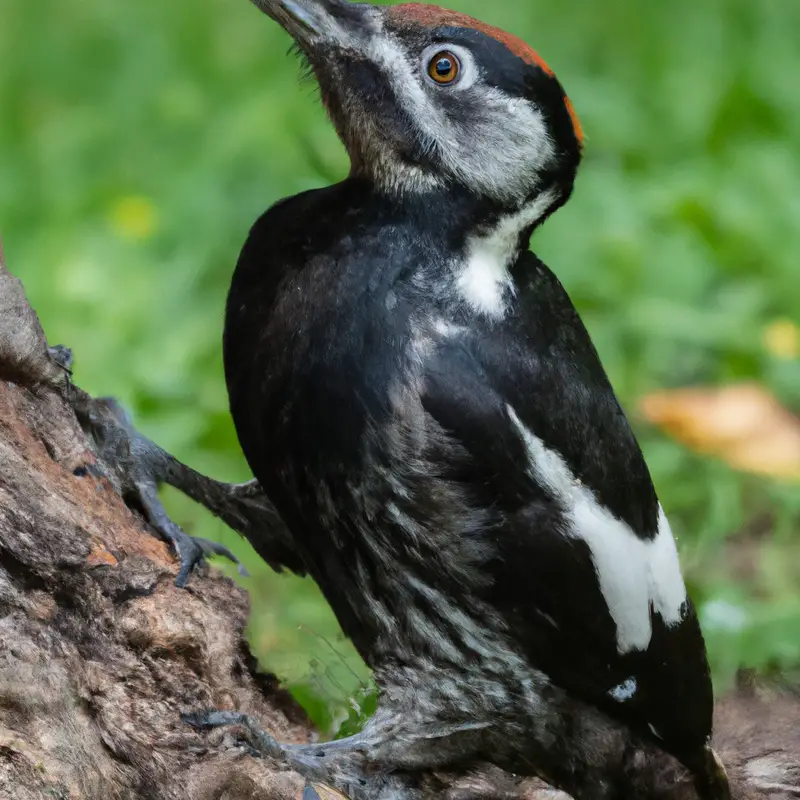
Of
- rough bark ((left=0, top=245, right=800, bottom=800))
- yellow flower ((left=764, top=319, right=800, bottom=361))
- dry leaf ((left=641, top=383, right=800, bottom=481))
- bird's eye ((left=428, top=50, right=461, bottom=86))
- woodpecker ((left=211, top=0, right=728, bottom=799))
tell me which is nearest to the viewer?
rough bark ((left=0, top=245, right=800, bottom=800))

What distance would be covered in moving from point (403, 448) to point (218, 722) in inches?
26.4

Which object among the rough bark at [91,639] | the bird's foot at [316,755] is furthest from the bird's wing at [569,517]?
the rough bark at [91,639]

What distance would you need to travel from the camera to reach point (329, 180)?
4488 millimetres

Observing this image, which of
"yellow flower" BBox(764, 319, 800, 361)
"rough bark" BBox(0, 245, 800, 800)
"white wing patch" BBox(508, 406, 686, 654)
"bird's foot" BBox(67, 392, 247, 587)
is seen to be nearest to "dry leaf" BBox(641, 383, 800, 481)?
"yellow flower" BBox(764, 319, 800, 361)

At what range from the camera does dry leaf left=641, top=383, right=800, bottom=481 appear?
4.83 m

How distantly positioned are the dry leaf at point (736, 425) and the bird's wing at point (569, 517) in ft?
6.02

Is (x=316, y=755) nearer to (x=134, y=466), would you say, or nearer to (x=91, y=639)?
(x=91, y=639)

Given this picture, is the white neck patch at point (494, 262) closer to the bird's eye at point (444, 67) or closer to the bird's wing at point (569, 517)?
the bird's wing at point (569, 517)

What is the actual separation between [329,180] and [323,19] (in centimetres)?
163

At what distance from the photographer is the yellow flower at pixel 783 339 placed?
5.32 m

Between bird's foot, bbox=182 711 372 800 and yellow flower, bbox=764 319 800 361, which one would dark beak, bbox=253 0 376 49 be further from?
yellow flower, bbox=764 319 800 361

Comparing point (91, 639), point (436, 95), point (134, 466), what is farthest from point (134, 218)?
point (91, 639)

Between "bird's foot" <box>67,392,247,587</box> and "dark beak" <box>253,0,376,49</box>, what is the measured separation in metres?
0.93

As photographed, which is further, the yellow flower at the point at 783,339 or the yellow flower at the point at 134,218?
the yellow flower at the point at 134,218
